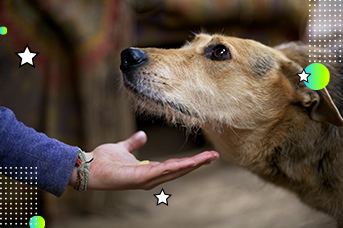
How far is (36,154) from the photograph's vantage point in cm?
190

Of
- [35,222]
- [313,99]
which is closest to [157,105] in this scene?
[313,99]

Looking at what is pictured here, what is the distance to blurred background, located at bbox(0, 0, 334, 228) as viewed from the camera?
322cm

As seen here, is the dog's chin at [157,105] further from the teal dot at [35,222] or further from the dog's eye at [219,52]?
the teal dot at [35,222]

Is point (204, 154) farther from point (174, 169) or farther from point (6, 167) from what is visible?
point (6, 167)

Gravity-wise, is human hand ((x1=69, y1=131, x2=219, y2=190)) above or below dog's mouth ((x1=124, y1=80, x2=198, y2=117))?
below

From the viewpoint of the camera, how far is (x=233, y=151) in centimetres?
277

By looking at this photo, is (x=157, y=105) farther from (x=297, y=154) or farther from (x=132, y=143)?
(x=297, y=154)

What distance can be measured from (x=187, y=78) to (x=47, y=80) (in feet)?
6.42

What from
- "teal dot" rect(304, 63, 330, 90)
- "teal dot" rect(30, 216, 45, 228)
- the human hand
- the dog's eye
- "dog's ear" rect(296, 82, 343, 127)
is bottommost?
"teal dot" rect(30, 216, 45, 228)

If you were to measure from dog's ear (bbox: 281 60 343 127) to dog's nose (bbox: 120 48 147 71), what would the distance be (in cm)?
131

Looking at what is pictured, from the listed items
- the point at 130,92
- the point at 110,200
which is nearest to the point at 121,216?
the point at 110,200

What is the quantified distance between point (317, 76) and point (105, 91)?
2.51 meters
